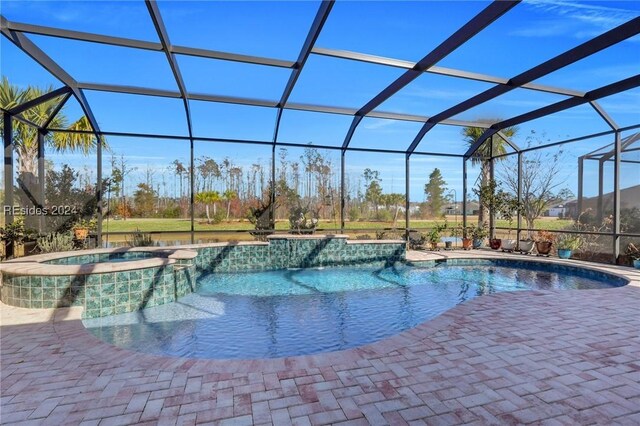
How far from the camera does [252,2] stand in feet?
17.6

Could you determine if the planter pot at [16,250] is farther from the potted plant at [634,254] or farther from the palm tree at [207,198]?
the potted plant at [634,254]

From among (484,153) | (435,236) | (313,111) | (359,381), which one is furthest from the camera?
(484,153)

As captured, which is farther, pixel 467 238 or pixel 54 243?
pixel 467 238

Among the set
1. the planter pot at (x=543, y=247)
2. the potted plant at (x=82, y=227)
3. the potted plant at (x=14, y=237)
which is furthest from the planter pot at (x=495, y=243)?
the potted plant at (x=14, y=237)

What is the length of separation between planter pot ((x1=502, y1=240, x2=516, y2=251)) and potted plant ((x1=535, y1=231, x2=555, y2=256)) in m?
0.71

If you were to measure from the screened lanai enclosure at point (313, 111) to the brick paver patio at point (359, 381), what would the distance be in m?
4.36

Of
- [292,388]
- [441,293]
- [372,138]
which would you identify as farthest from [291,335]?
[372,138]

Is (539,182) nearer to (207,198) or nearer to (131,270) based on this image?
(207,198)

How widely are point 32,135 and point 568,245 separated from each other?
706 inches

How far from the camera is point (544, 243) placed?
10.2 meters

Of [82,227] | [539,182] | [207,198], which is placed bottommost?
[82,227]

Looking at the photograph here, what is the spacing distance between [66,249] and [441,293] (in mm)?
8650

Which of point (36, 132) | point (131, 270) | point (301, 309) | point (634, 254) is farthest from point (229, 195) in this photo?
point (634, 254)

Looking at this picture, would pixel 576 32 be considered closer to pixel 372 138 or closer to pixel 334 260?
pixel 372 138
